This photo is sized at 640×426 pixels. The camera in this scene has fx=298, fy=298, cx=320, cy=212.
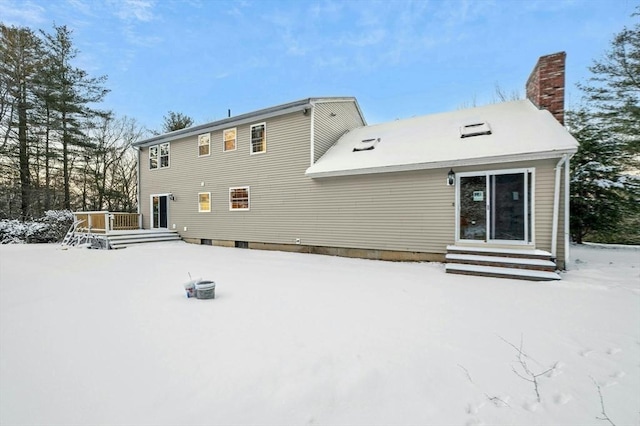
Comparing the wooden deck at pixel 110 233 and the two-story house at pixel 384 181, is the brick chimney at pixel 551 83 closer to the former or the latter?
the two-story house at pixel 384 181

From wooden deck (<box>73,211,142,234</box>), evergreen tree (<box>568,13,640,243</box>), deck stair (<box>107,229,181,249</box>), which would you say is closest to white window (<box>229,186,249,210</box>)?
deck stair (<box>107,229,181,249</box>)

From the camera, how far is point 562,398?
2.31m

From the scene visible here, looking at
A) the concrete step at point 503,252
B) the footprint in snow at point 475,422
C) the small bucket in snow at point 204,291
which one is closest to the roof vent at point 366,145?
the concrete step at point 503,252

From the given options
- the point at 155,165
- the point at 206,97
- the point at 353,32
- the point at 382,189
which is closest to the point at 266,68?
the point at 206,97

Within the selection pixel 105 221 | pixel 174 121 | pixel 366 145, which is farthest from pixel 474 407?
pixel 174 121

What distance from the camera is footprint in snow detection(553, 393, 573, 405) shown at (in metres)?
2.26

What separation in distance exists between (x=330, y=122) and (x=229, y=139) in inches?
171

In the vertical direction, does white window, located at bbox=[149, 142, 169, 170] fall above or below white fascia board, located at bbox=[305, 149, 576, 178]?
above

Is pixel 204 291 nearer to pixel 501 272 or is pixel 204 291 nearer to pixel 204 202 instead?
pixel 501 272

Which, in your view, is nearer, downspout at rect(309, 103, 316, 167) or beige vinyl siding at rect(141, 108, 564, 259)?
beige vinyl siding at rect(141, 108, 564, 259)

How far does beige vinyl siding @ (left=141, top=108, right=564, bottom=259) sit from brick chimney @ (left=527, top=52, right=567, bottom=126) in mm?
2686

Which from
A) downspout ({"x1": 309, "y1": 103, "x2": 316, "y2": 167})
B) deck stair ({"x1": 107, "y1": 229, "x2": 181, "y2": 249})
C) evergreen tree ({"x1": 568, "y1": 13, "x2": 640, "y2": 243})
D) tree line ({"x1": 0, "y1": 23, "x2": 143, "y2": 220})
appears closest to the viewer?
downspout ({"x1": 309, "y1": 103, "x2": 316, "y2": 167})

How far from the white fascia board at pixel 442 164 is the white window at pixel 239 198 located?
3298 mm

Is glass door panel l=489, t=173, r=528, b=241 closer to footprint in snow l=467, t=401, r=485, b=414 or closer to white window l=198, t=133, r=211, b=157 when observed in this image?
footprint in snow l=467, t=401, r=485, b=414
